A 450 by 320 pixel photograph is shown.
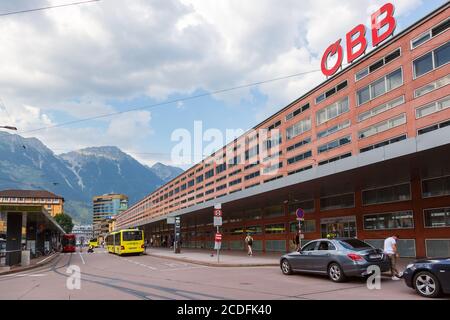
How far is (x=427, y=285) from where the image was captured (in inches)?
432

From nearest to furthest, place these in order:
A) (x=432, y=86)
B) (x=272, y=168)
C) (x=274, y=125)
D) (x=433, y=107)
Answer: (x=432, y=86) < (x=433, y=107) < (x=274, y=125) < (x=272, y=168)

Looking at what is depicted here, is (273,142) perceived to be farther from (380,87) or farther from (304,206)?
(304,206)

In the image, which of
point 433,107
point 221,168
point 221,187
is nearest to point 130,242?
point 433,107

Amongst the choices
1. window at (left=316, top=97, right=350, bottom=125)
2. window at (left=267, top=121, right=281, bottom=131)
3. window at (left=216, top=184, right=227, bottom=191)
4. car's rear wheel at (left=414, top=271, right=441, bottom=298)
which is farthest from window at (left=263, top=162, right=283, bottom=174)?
car's rear wheel at (left=414, top=271, right=441, bottom=298)

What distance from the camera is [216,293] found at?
484 inches

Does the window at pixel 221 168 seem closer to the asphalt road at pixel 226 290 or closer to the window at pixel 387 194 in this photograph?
the window at pixel 387 194

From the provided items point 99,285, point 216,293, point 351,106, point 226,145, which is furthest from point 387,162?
point 226,145

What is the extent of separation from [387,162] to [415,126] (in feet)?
60.4

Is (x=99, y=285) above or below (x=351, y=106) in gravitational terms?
below

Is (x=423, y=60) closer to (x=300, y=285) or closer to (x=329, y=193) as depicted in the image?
(x=329, y=193)

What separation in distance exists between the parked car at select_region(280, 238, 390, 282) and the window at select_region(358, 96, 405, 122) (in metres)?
25.7

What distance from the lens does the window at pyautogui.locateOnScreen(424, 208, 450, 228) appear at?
81.6 feet

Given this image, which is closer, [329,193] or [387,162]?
[387,162]

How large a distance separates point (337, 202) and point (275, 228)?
385 inches
